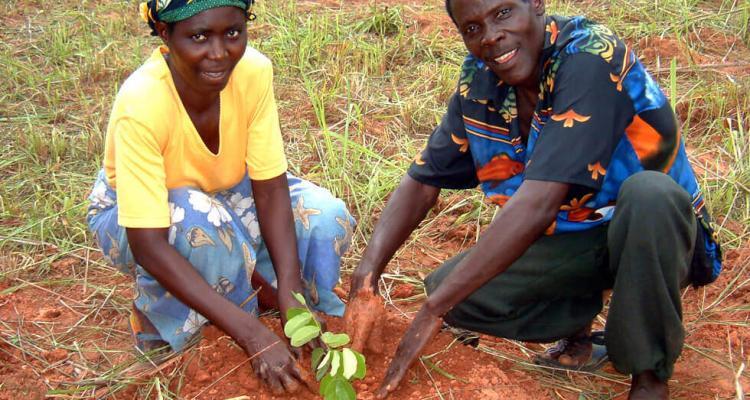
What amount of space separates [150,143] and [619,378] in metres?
1.39

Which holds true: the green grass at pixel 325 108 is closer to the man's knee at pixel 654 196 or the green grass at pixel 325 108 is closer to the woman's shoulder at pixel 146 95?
the man's knee at pixel 654 196

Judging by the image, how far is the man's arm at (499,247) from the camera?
1891mm

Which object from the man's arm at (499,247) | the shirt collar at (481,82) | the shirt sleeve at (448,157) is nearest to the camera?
the man's arm at (499,247)

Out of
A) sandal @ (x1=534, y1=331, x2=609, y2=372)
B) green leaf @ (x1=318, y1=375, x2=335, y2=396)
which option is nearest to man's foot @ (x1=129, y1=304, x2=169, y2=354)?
green leaf @ (x1=318, y1=375, x2=335, y2=396)

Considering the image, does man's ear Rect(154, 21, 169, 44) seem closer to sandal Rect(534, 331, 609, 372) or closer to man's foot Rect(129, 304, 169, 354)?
man's foot Rect(129, 304, 169, 354)

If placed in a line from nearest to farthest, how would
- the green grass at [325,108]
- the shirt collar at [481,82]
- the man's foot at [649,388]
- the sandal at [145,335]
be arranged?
the man's foot at [649,388], the shirt collar at [481,82], the sandal at [145,335], the green grass at [325,108]

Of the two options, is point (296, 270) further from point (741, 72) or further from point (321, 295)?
point (741, 72)

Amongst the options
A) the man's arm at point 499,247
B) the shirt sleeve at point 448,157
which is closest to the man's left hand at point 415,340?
the man's arm at point 499,247

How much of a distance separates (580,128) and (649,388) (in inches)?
25.8

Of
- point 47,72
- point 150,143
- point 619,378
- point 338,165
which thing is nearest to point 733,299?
point 619,378

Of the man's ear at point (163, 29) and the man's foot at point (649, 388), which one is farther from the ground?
the man's ear at point (163, 29)

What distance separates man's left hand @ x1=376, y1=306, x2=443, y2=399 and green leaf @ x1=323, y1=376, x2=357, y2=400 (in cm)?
15

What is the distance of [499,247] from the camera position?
1.90 metres

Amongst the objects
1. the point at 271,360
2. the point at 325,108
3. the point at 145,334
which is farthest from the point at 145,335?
the point at 325,108
